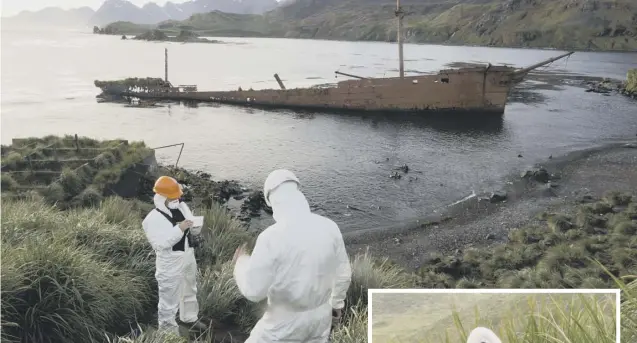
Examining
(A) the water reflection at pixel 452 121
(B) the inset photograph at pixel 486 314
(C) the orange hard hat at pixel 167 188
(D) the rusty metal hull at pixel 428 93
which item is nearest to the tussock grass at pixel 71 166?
(C) the orange hard hat at pixel 167 188

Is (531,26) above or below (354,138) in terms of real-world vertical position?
above

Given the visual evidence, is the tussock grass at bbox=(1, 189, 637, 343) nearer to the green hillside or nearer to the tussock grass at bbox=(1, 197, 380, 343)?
the tussock grass at bbox=(1, 197, 380, 343)

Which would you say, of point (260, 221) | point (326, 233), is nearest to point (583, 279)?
point (326, 233)

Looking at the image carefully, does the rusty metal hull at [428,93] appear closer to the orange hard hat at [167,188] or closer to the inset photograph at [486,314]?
the orange hard hat at [167,188]

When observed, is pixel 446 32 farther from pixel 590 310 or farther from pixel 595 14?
pixel 590 310

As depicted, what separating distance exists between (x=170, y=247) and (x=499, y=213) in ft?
45.1

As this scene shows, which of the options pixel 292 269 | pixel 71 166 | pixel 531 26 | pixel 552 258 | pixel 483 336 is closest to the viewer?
pixel 483 336

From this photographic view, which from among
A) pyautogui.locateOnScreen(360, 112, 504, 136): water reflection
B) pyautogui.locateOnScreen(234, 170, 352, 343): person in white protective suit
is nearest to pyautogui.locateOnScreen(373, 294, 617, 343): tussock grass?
pyautogui.locateOnScreen(234, 170, 352, 343): person in white protective suit

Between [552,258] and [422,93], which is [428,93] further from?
[552,258]

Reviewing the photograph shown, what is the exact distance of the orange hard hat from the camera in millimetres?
4828

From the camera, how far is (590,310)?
9.82 feet

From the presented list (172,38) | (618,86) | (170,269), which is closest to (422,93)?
(618,86)

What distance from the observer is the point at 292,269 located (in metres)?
3.09

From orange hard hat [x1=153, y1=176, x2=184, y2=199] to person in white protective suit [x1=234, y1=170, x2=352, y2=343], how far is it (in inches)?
68.0
